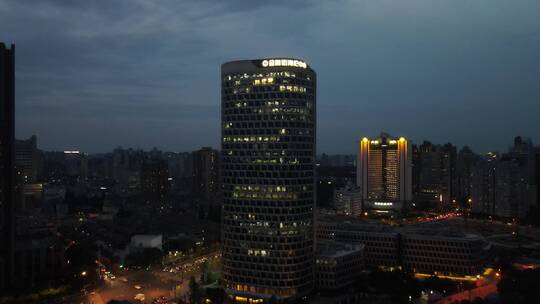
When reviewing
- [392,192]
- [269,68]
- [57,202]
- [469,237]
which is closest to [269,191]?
[269,68]

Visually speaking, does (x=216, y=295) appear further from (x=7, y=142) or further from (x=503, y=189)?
(x=503, y=189)

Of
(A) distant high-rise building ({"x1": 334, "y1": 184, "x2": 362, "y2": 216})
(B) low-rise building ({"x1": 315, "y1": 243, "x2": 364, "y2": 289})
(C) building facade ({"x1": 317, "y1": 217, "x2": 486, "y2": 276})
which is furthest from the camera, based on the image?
(A) distant high-rise building ({"x1": 334, "y1": 184, "x2": 362, "y2": 216})

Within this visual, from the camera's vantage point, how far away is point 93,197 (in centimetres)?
13788

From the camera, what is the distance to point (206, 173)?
139 m

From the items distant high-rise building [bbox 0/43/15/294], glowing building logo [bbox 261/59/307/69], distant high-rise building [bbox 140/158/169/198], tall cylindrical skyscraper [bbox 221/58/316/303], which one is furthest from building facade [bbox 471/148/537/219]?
distant high-rise building [bbox 0/43/15/294]

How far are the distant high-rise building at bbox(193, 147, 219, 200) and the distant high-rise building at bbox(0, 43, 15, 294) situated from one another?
8267 cm

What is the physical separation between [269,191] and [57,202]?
96.9m

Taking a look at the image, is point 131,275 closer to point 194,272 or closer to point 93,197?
point 194,272

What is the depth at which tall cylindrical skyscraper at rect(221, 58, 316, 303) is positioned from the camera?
4625 centimetres

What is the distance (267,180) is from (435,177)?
96352 mm

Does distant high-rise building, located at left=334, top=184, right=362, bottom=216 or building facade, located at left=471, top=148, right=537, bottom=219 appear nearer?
building facade, located at left=471, top=148, right=537, bottom=219

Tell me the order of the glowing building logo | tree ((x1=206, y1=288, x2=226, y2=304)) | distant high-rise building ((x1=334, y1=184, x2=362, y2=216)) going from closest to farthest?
tree ((x1=206, y1=288, x2=226, y2=304)) < the glowing building logo < distant high-rise building ((x1=334, y1=184, x2=362, y2=216))

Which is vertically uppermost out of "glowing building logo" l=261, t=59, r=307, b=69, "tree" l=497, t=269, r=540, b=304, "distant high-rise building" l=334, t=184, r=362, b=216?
"glowing building logo" l=261, t=59, r=307, b=69

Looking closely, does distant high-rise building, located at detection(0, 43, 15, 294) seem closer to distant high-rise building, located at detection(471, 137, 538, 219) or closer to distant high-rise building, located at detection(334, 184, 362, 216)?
distant high-rise building, located at detection(334, 184, 362, 216)
